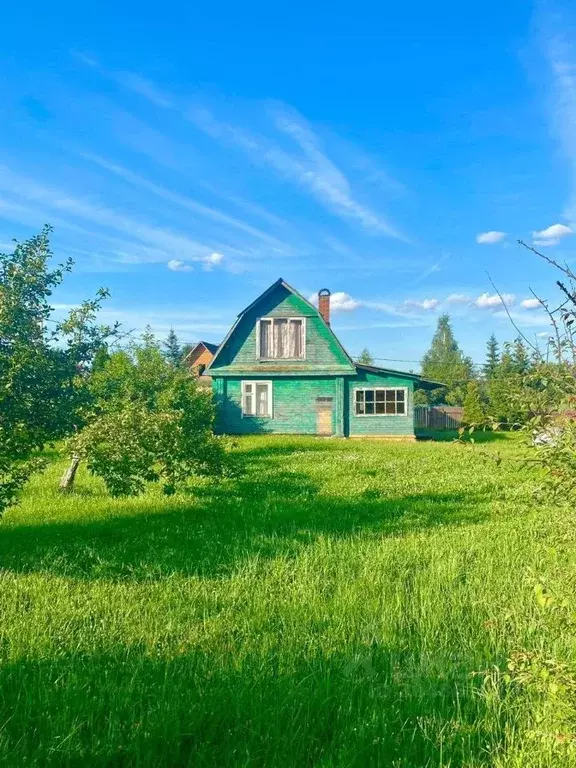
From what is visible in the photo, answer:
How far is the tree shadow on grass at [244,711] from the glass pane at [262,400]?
79.1ft

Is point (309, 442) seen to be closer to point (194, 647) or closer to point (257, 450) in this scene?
point (257, 450)

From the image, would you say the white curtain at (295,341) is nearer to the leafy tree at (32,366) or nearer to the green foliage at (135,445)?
the green foliage at (135,445)

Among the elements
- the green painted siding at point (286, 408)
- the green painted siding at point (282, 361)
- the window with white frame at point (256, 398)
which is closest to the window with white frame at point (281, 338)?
the green painted siding at point (282, 361)

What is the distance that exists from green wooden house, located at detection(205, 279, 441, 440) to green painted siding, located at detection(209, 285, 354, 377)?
5cm

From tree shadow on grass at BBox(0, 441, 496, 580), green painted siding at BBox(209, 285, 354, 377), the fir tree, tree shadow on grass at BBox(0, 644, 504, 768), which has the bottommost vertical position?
tree shadow on grass at BBox(0, 644, 504, 768)

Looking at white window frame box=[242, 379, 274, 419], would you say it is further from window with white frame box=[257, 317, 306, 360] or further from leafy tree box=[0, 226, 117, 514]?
leafy tree box=[0, 226, 117, 514]

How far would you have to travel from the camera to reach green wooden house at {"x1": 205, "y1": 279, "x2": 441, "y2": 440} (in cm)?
2752

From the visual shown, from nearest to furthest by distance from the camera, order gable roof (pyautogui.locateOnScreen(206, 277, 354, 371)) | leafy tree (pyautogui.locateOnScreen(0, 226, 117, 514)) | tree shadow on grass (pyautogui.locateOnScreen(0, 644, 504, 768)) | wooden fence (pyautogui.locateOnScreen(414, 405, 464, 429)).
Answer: tree shadow on grass (pyautogui.locateOnScreen(0, 644, 504, 768)) < leafy tree (pyautogui.locateOnScreen(0, 226, 117, 514)) < gable roof (pyautogui.locateOnScreen(206, 277, 354, 371)) < wooden fence (pyautogui.locateOnScreen(414, 405, 464, 429))

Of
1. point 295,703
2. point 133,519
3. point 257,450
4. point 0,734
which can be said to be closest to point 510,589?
point 295,703

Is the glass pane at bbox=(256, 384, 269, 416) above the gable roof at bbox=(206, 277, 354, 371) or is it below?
below

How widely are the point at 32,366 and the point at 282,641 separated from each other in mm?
4347

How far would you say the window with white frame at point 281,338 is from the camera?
28.1 meters

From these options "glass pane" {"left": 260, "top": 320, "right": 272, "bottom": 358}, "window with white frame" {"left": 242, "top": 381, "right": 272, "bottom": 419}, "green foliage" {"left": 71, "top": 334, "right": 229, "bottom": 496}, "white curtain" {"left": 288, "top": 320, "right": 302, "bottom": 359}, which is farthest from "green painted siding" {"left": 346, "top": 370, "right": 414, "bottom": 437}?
"green foliage" {"left": 71, "top": 334, "right": 229, "bottom": 496}

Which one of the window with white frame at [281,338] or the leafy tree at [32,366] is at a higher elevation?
the window with white frame at [281,338]
